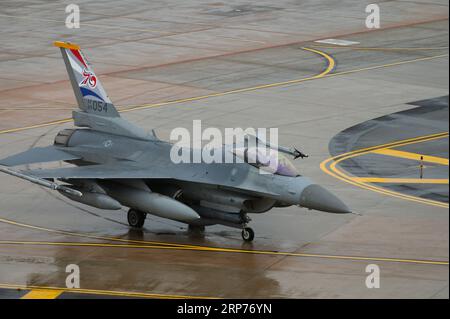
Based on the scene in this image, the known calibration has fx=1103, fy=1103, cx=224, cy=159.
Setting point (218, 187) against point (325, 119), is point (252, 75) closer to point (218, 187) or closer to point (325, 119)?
point (325, 119)

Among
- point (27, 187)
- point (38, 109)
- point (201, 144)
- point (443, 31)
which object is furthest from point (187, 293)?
point (443, 31)

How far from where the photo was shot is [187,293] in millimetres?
33656

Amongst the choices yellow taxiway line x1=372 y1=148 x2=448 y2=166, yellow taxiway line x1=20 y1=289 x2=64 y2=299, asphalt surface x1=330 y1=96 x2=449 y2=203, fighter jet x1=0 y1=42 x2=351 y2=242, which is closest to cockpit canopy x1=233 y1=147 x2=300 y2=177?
fighter jet x1=0 y1=42 x2=351 y2=242

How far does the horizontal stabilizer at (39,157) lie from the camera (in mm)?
41688

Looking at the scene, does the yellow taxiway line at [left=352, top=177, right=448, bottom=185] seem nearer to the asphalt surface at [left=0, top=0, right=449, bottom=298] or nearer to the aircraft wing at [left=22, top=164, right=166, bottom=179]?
the asphalt surface at [left=0, top=0, right=449, bottom=298]

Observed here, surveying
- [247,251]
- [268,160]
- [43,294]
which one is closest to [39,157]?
[43,294]

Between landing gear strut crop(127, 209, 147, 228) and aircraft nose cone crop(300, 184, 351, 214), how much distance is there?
23.1 feet

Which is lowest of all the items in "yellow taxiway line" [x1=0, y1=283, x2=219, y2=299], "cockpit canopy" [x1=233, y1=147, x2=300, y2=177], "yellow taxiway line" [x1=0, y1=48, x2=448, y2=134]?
"yellow taxiway line" [x1=0, y1=283, x2=219, y2=299]

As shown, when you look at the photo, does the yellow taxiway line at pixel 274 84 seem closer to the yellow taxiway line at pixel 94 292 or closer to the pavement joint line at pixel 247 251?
the pavement joint line at pixel 247 251

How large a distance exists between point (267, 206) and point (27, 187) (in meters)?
12.5

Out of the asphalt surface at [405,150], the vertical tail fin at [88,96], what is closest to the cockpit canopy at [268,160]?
the asphalt surface at [405,150]

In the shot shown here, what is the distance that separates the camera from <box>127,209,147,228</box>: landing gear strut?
134 ft

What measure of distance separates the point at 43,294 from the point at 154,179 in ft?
23.2

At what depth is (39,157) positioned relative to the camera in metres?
41.9
